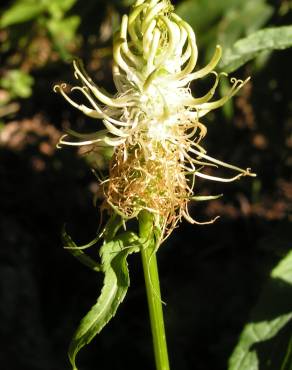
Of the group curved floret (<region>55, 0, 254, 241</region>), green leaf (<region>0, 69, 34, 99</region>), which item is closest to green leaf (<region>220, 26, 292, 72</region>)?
curved floret (<region>55, 0, 254, 241</region>)

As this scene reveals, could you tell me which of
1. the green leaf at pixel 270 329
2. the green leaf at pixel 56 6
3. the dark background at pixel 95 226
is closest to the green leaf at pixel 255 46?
the green leaf at pixel 270 329

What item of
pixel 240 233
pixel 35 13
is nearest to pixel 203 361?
pixel 240 233

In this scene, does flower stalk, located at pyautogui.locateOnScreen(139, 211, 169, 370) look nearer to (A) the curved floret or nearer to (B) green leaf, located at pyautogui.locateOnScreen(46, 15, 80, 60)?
(A) the curved floret

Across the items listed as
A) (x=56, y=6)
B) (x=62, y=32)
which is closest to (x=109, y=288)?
(x=56, y=6)

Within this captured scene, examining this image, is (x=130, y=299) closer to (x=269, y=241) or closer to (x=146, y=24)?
(x=269, y=241)

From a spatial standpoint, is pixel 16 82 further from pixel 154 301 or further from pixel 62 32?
pixel 154 301

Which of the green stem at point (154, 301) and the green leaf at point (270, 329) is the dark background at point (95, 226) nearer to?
the green leaf at point (270, 329)
